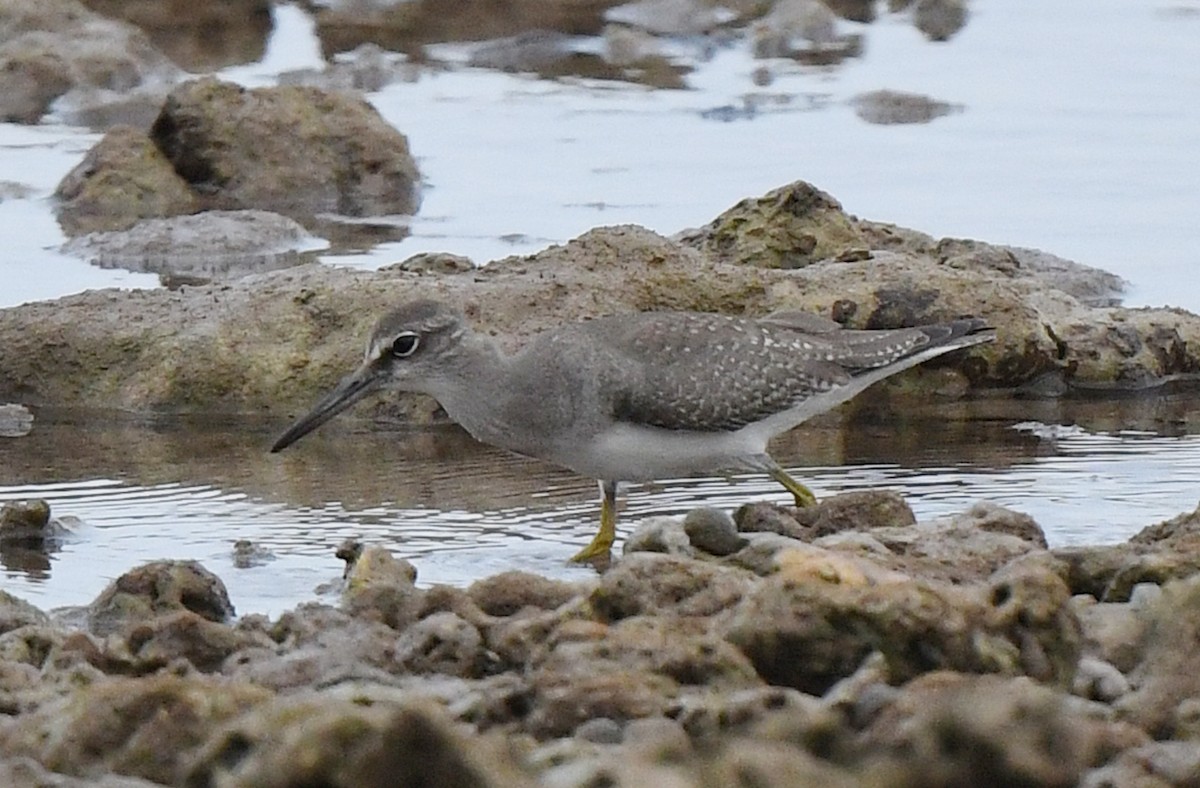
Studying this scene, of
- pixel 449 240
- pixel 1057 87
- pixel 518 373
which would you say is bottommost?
pixel 518 373

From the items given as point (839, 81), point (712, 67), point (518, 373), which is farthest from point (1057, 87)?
point (518, 373)

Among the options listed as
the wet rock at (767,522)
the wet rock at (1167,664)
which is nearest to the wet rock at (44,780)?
the wet rock at (1167,664)

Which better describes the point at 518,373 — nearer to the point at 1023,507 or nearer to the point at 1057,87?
the point at 1023,507

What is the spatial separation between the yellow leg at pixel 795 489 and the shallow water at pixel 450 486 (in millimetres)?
335

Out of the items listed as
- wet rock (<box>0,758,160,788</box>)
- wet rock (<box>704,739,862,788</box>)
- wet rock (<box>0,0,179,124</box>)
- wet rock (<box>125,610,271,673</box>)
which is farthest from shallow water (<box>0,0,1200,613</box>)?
wet rock (<box>704,739,862,788</box>)

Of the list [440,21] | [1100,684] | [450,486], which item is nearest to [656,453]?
[450,486]

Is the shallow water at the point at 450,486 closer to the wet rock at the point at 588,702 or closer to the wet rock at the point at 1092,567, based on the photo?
the wet rock at the point at 1092,567

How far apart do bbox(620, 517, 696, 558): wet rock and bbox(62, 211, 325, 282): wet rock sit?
703 centimetres

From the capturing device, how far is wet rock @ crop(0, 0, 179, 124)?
20.4 meters

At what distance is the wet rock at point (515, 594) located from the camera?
7.08 metres

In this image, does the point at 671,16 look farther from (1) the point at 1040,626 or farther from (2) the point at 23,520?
(1) the point at 1040,626

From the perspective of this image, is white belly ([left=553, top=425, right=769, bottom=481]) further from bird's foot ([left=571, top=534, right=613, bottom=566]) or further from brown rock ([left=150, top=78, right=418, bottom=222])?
brown rock ([left=150, top=78, right=418, bottom=222])

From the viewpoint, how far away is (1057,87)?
67.7ft

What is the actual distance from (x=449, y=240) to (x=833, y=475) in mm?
5330
